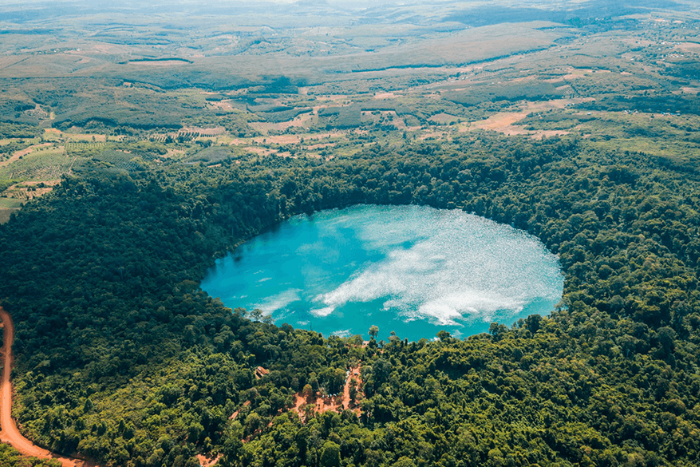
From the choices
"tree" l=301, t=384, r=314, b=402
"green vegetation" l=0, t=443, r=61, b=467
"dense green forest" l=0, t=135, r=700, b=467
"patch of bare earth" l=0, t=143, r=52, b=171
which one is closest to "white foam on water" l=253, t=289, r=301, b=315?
"dense green forest" l=0, t=135, r=700, b=467

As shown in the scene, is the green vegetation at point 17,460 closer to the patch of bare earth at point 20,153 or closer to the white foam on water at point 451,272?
the white foam on water at point 451,272

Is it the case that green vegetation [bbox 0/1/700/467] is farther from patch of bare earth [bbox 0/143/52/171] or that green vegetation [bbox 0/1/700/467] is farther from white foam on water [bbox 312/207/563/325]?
white foam on water [bbox 312/207/563/325]

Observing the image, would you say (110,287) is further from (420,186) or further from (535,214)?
(535,214)

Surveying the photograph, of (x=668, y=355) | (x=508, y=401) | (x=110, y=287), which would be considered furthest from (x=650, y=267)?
(x=110, y=287)

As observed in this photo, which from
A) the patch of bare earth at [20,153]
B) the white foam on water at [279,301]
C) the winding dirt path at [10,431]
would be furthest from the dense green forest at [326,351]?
the patch of bare earth at [20,153]

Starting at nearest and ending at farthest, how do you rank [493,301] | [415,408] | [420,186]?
[415,408] → [493,301] → [420,186]

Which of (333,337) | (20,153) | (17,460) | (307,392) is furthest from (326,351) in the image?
(20,153)
